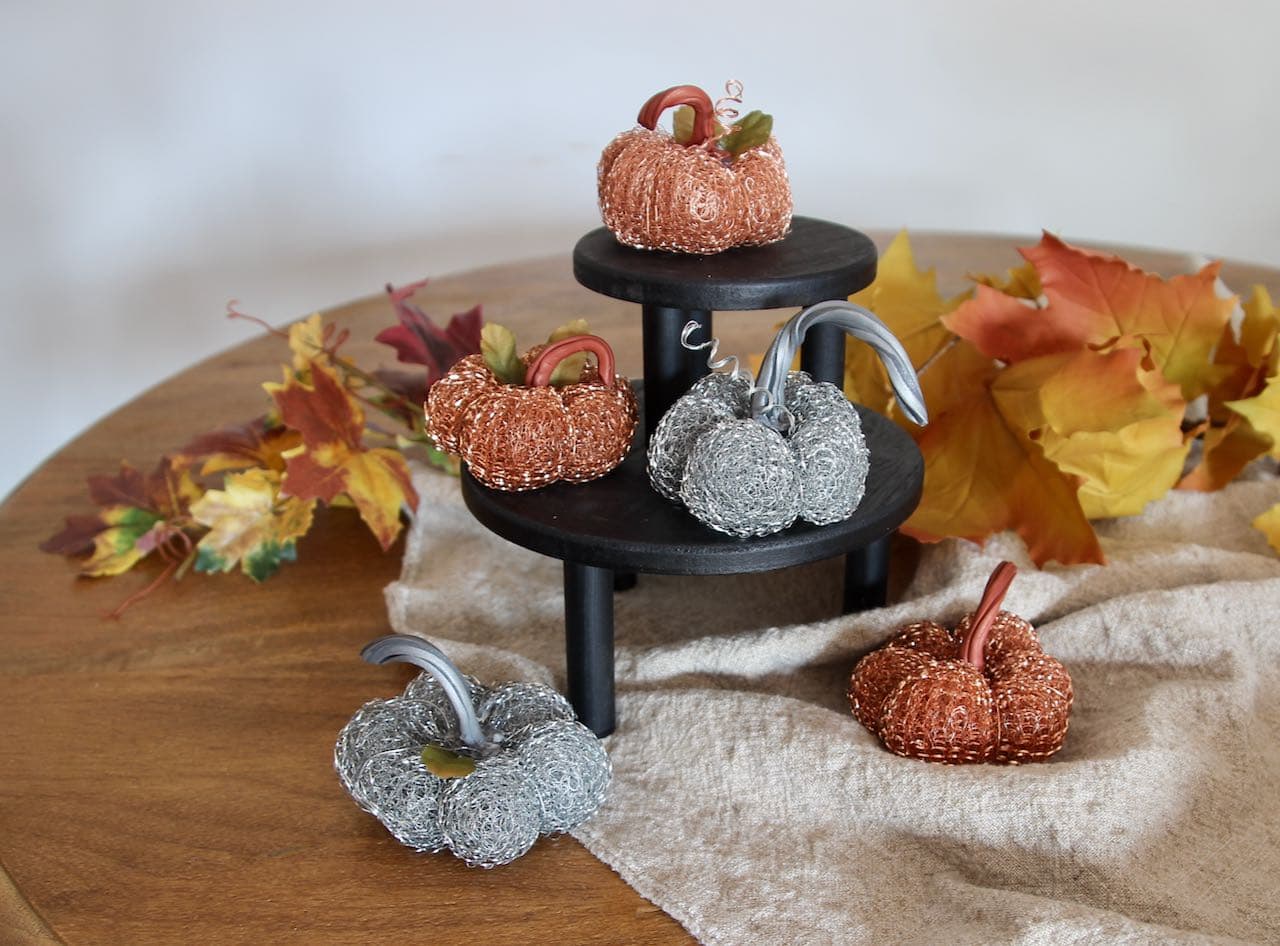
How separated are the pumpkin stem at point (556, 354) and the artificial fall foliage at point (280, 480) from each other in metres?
0.19

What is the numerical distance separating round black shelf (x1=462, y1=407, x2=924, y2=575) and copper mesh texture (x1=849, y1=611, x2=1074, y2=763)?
0.06 m

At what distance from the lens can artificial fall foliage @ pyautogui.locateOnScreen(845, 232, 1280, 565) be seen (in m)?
0.64

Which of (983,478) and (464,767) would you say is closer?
(464,767)

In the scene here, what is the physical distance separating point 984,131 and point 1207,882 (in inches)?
45.7

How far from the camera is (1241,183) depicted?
1.51 m

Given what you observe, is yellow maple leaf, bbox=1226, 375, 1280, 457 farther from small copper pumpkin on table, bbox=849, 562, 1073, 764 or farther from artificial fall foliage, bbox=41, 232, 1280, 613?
small copper pumpkin on table, bbox=849, 562, 1073, 764

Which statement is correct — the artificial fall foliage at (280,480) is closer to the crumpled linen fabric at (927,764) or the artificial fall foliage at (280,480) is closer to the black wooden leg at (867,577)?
the crumpled linen fabric at (927,764)

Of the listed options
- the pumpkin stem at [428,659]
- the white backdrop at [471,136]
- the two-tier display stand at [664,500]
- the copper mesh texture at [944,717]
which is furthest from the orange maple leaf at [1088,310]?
the white backdrop at [471,136]

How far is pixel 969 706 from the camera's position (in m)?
0.54

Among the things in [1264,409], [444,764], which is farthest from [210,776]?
[1264,409]

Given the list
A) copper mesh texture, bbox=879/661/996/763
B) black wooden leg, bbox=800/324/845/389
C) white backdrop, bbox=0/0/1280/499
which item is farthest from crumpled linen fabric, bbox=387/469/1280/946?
white backdrop, bbox=0/0/1280/499

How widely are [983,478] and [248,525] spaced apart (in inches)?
15.0

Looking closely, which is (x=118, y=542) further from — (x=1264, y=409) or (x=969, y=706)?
(x=1264, y=409)

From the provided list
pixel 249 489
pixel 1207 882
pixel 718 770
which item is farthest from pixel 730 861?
pixel 249 489
